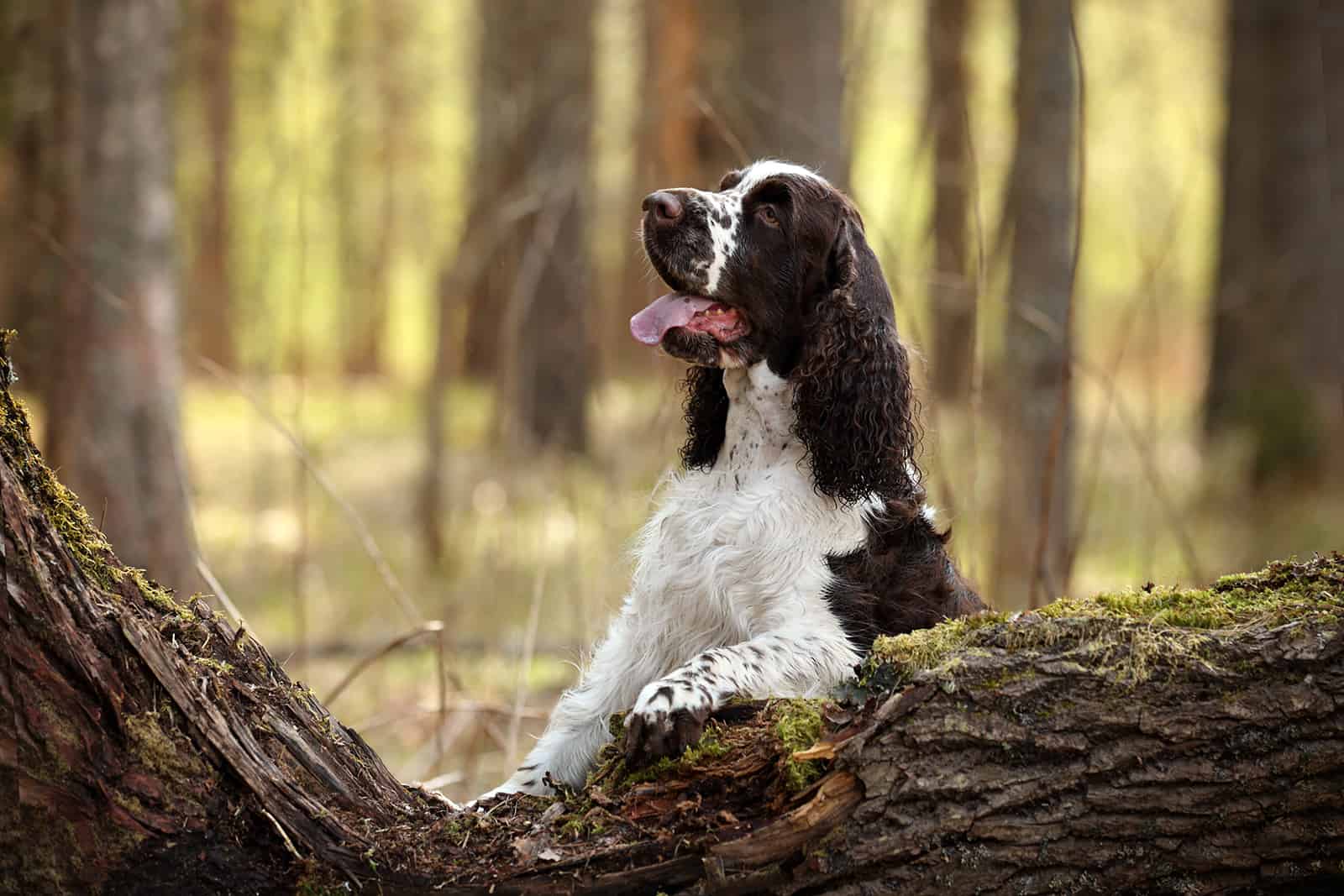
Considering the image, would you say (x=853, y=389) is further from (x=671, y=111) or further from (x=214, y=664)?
(x=671, y=111)

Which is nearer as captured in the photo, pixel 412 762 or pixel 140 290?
pixel 412 762

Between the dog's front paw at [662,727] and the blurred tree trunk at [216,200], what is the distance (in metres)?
12.0

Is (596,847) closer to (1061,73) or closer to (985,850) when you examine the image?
(985,850)

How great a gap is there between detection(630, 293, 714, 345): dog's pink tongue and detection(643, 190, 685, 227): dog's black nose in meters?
0.24

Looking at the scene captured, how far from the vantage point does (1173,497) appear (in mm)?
11258

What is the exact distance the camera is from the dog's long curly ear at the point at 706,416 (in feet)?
13.5

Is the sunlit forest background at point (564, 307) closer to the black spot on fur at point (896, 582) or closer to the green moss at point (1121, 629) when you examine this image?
the black spot on fur at point (896, 582)

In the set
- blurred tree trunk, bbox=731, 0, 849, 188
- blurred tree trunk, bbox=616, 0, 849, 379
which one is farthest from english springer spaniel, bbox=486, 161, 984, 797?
blurred tree trunk, bbox=731, 0, 849, 188

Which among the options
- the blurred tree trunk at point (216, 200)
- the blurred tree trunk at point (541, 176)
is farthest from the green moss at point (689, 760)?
the blurred tree trunk at point (216, 200)

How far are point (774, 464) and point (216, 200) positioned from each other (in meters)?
14.7

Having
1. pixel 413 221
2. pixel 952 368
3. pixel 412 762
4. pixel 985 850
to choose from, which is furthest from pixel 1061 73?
pixel 413 221

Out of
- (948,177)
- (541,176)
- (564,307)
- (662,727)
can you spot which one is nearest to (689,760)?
(662,727)

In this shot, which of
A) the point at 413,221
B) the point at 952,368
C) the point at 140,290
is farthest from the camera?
the point at 413,221

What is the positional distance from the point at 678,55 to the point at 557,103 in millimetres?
3805
